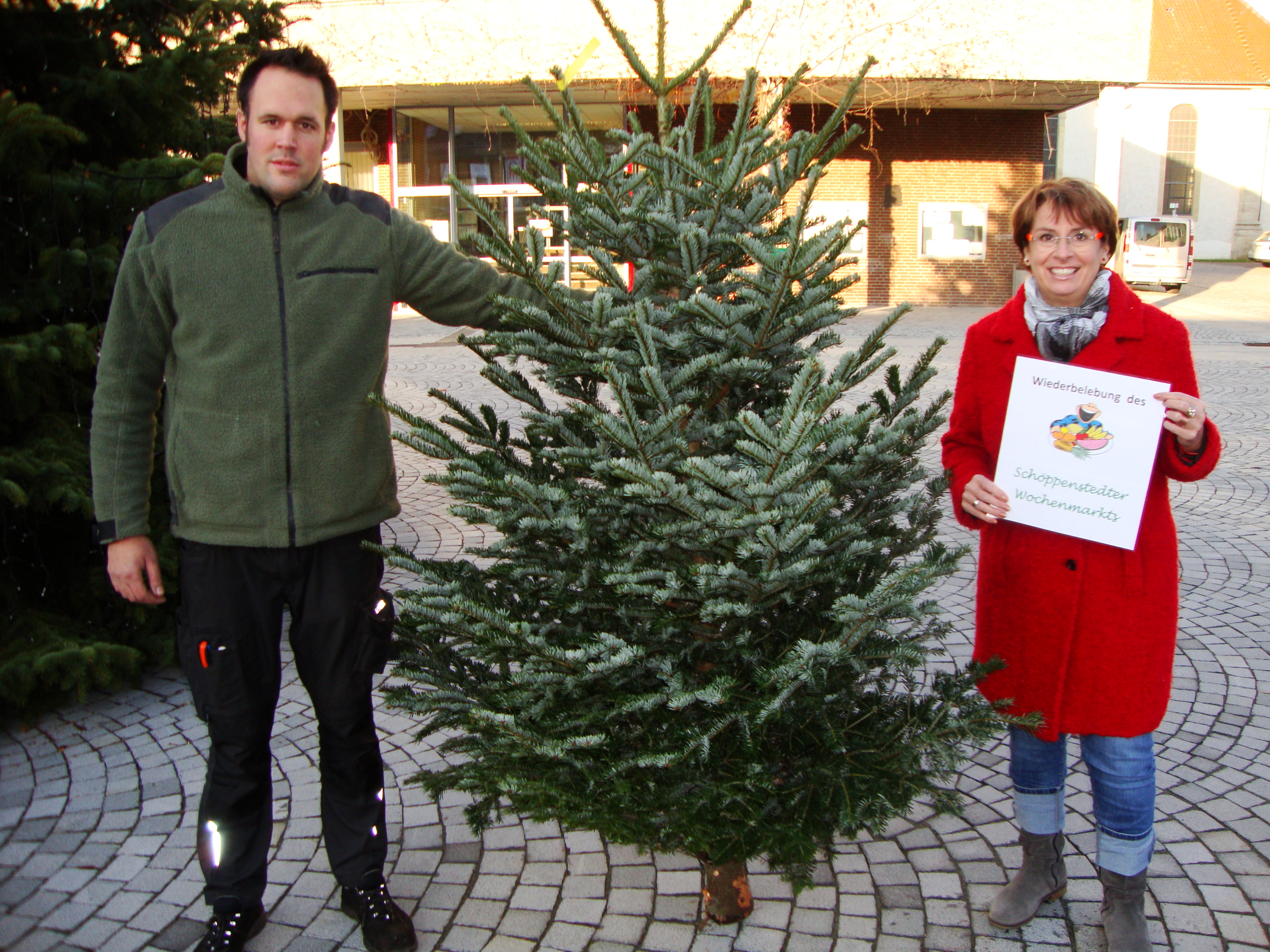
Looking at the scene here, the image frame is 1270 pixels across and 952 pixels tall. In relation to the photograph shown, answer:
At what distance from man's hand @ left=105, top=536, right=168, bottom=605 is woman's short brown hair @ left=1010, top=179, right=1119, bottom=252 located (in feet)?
7.68

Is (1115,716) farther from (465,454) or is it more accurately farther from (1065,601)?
(465,454)

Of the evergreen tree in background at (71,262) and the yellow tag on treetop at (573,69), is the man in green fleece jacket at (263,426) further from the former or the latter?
the evergreen tree in background at (71,262)

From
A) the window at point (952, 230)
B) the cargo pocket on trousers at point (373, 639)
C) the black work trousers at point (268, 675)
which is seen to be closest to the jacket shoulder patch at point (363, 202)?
the black work trousers at point (268, 675)

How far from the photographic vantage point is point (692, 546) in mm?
2156

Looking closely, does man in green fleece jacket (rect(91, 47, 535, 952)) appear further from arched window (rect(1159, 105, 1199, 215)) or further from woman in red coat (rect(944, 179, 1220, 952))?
arched window (rect(1159, 105, 1199, 215))

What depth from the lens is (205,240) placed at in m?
2.45

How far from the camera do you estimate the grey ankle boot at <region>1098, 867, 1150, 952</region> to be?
2627mm

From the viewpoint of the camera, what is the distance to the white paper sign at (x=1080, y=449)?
2.41 metres

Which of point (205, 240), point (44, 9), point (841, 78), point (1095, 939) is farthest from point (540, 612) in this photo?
point (841, 78)

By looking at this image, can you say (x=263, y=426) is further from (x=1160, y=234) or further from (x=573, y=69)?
(x=1160, y=234)

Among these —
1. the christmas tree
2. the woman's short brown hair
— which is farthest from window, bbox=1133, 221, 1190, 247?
the christmas tree

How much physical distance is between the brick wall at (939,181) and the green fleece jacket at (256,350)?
22.2 m

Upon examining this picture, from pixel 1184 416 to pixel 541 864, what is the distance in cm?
218

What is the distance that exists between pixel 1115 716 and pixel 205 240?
8.22 feet
